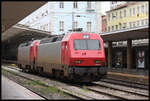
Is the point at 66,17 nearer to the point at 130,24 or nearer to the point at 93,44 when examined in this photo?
the point at 130,24

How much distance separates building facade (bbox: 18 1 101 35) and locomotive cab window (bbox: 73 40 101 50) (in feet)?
106

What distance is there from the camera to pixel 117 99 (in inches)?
439

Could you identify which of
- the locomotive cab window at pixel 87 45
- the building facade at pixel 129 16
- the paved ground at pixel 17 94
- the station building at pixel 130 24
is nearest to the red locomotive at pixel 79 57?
the locomotive cab window at pixel 87 45

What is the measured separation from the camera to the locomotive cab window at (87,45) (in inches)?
624

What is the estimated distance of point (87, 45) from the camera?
16.0 metres

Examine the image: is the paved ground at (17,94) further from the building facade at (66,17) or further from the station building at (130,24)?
the building facade at (66,17)

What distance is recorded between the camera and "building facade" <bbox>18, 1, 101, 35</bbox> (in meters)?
50.0

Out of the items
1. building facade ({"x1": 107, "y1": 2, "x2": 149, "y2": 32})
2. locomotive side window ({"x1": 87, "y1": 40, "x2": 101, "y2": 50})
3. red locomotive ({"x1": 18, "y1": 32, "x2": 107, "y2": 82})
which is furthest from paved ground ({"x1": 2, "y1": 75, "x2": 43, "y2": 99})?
building facade ({"x1": 107, "y1": 2, "x2": 149, "y2": 32})

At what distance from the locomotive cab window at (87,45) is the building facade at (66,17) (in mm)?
32440

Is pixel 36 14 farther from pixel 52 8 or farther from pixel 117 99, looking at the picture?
pixel 117 99

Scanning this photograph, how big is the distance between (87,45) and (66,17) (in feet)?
116

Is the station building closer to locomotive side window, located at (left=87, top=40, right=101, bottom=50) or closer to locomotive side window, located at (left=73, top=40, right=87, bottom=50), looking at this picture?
locomotive side window, located at (left=87, top=40, right=101, bottom=50)

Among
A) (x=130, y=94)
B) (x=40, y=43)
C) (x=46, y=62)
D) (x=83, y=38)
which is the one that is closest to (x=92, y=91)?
(x=130, y=94)

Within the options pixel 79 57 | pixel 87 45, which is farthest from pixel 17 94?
pixel 87 45
